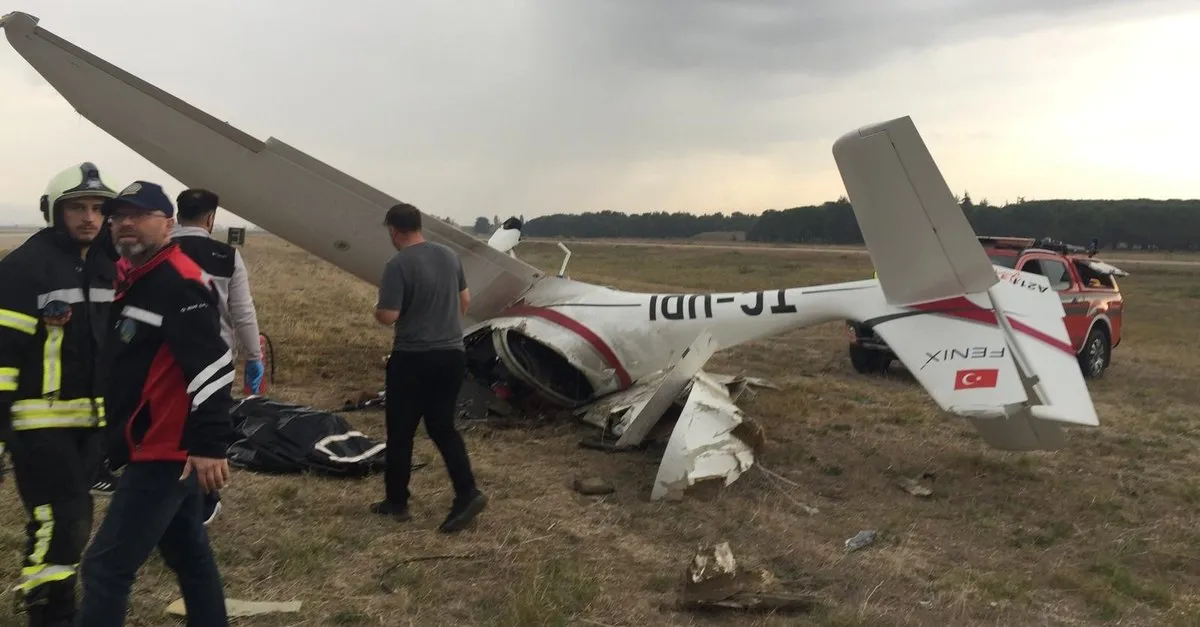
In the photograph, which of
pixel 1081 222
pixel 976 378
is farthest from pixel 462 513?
pixel 1081 222

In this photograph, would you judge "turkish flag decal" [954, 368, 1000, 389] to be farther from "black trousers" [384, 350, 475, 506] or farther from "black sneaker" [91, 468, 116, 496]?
"black sneaker" [91, 468, 116, 496]

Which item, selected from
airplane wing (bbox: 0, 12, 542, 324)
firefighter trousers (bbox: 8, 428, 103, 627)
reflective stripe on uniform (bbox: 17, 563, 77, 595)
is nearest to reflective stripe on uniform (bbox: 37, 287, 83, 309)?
firefighter trousers (bbox: 8, 428, 103, 627)

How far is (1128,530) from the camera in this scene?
16.6ft

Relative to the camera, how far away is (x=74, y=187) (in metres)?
2.97

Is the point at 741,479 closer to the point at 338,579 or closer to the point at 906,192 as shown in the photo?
the point at 906,192

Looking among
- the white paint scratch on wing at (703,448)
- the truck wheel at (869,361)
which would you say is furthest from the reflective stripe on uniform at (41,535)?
the truck wheel at (869,361)

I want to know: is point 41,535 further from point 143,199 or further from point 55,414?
point 143,199

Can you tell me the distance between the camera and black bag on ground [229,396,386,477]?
5.34m

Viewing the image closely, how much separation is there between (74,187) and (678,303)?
4.97 metres

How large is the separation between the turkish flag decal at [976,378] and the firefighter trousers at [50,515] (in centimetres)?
510

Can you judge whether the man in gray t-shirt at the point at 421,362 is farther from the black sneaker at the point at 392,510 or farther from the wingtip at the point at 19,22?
the wingtip at the point at 19,22

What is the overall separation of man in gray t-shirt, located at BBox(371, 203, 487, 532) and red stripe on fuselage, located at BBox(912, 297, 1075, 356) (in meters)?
3.51

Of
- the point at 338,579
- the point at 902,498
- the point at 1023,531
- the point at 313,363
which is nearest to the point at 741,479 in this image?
the point at 902,498

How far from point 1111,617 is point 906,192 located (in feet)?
8.98
